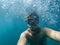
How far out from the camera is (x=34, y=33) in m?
3.31

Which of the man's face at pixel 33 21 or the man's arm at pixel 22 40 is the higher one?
the man's face at pixel 33 21

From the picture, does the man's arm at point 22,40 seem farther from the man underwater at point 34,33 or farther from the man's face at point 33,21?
the man's face at point 33,21

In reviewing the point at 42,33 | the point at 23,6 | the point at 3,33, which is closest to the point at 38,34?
the point at 42,33

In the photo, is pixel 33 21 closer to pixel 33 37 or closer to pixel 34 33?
pixel 34 33

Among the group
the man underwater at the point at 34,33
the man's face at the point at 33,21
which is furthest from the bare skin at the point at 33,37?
the man's face at the point at 33,21

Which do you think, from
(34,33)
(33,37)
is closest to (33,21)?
(34,33)

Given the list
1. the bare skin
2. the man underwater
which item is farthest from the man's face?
the bare skin

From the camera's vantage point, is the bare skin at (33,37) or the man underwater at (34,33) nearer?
the man underwater at (34,33)

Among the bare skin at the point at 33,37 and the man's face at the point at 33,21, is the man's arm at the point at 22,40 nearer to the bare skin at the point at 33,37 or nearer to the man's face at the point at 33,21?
the bare skin at the point at 33,37

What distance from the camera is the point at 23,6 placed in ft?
59.3

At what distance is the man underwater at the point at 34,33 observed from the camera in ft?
9.71

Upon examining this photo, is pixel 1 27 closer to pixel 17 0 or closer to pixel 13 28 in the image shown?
pixel 13 28

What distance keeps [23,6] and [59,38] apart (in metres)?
16.0

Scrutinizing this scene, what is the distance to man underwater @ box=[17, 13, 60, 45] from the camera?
2.96 meters
